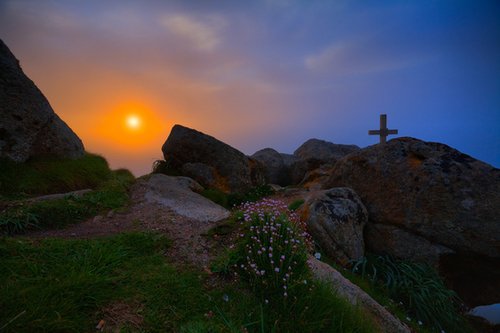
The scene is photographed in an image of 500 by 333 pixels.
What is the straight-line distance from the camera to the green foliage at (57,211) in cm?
662

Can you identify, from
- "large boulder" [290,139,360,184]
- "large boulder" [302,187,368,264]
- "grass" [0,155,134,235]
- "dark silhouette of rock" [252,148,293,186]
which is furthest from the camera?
"dark silhouette of rock" [252,148,293,186]

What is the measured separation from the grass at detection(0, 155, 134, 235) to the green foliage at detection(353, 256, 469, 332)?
786 cm

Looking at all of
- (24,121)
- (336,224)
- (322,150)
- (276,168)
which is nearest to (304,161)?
(322,150)

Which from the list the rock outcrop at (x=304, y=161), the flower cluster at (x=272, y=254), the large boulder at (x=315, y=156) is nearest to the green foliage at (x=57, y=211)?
the flower cluster at (x=272, y=254)

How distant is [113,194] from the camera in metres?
10.3

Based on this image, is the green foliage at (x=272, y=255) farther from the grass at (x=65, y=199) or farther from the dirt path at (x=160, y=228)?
the grass at (x=65, y=199)

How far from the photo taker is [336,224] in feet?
25.5

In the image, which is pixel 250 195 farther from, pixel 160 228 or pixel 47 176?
pixel 160 228

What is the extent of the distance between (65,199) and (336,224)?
797 cm

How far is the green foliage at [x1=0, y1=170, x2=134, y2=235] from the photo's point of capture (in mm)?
6617

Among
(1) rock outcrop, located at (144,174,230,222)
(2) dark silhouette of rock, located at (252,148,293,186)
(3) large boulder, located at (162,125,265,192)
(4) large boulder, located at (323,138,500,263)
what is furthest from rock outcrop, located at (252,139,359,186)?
(4) large boulder, located at (323,138,500,263)

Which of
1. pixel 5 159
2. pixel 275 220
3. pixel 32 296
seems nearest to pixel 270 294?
pixel 275 220

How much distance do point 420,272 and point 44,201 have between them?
10719 mm

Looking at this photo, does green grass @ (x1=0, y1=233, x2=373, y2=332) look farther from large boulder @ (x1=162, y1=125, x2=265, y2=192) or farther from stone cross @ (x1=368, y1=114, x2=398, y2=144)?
stone cross @ (x1=368, y1=114, x2=398, y2=144)
